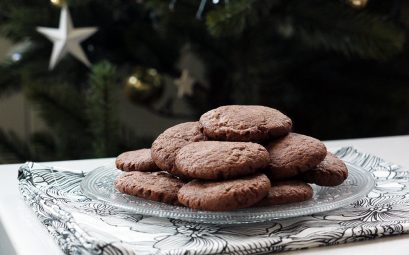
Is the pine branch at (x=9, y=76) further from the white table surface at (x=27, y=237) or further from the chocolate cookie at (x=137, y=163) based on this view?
the chocolate cookie at (x=137, y=163)

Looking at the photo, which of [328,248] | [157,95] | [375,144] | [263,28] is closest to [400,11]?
[263,28]

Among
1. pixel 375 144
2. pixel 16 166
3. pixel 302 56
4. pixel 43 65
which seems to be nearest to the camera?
pixel 16 166

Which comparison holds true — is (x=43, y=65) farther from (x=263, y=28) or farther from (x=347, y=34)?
(x=347, y=34)

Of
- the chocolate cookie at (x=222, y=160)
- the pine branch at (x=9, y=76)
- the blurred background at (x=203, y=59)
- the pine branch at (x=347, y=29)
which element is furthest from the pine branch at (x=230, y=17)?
the chocolate cookie at (x=222, y=160)

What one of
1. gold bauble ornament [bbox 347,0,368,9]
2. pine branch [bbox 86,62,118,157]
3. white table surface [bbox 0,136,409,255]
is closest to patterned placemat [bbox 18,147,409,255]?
white table surface [bbox 0,136,409,255]

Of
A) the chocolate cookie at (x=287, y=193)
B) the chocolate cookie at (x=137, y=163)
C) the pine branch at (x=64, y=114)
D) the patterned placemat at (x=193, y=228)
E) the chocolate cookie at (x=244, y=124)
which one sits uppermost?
the chocolate cookie at (x=244, y=124)

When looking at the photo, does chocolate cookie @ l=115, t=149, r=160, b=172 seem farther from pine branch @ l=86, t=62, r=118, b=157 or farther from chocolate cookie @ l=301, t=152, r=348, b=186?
pine branch @ l=86, t=62, r=118, b=157
